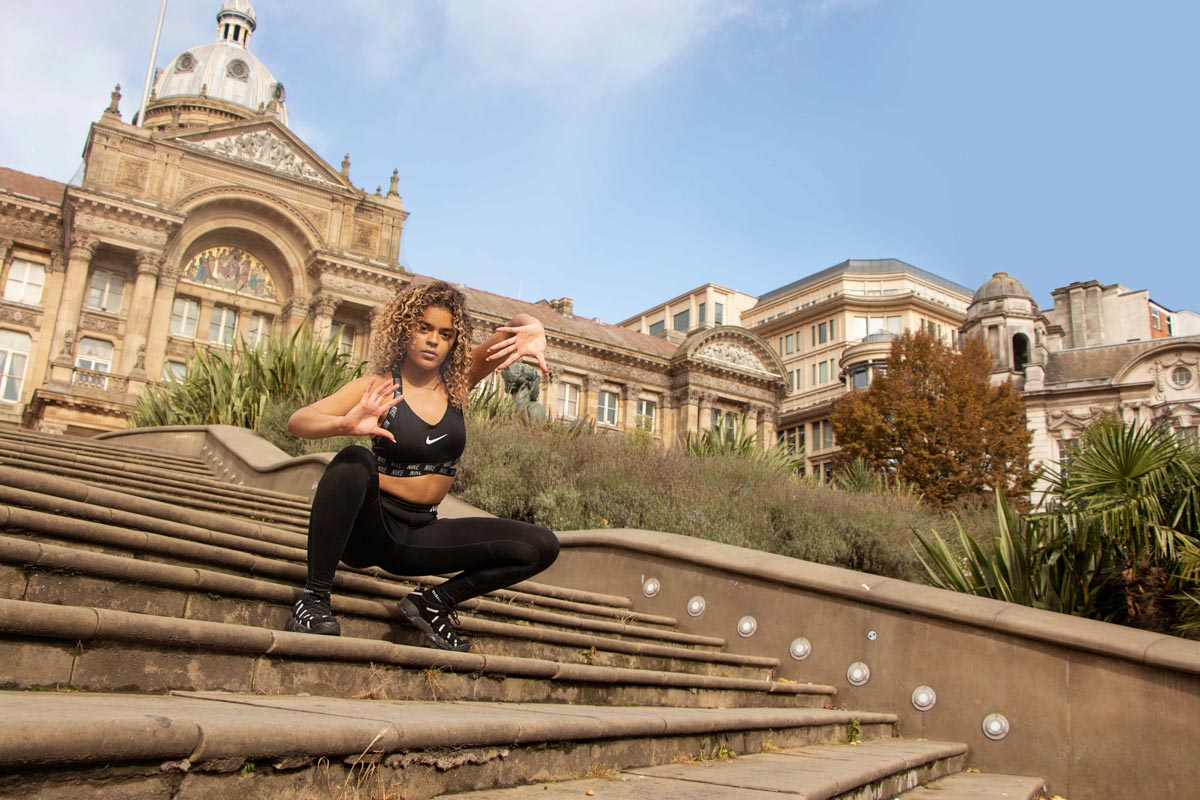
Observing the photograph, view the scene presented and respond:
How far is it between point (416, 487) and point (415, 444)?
19 centimetres

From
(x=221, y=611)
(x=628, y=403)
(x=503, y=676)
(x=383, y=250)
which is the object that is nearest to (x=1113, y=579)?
(x=503, y=676)

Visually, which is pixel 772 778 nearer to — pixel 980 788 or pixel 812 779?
pixel 812 779

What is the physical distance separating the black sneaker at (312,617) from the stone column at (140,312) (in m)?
32.7

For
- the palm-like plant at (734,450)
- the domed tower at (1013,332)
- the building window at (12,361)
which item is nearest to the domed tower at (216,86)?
the building window at (12,361)

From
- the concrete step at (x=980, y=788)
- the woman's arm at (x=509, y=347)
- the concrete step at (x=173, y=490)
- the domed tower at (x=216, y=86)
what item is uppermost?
the domed tower at (x=216, y=86)

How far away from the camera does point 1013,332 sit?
50.5m

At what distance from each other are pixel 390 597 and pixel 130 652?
1.73 metres

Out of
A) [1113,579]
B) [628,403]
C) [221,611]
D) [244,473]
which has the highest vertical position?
[628,403]

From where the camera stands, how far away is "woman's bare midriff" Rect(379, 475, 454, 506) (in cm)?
386

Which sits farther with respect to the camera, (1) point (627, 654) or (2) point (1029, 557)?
(2) point (1029, 557)

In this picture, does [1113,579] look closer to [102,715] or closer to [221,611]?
[221,611]

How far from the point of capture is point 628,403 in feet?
149

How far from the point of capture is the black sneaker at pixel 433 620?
3719 millimetres

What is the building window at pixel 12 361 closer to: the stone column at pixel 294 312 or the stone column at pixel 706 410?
the stone column at pixel 294 312
